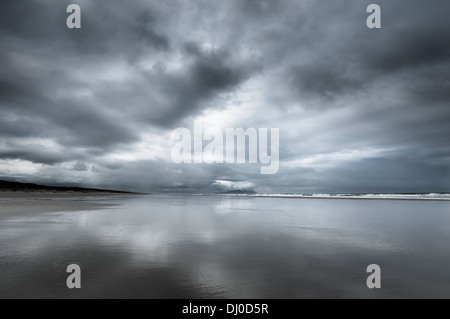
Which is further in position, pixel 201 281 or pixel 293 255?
pixel 293 255

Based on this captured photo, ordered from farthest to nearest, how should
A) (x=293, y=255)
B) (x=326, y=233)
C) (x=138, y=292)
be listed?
(x=326, y=233) → (x=293, y=255) → (x=138, y=292)

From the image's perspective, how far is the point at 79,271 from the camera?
7754 millimetres

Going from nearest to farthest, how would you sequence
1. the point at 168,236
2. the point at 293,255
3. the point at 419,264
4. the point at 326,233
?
the point at 419,264 < the point at 293,255 < the point at 168,236 < the point at 326,233

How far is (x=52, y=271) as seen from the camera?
25.5 feet

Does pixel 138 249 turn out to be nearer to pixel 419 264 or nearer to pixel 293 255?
pixel 293 255
